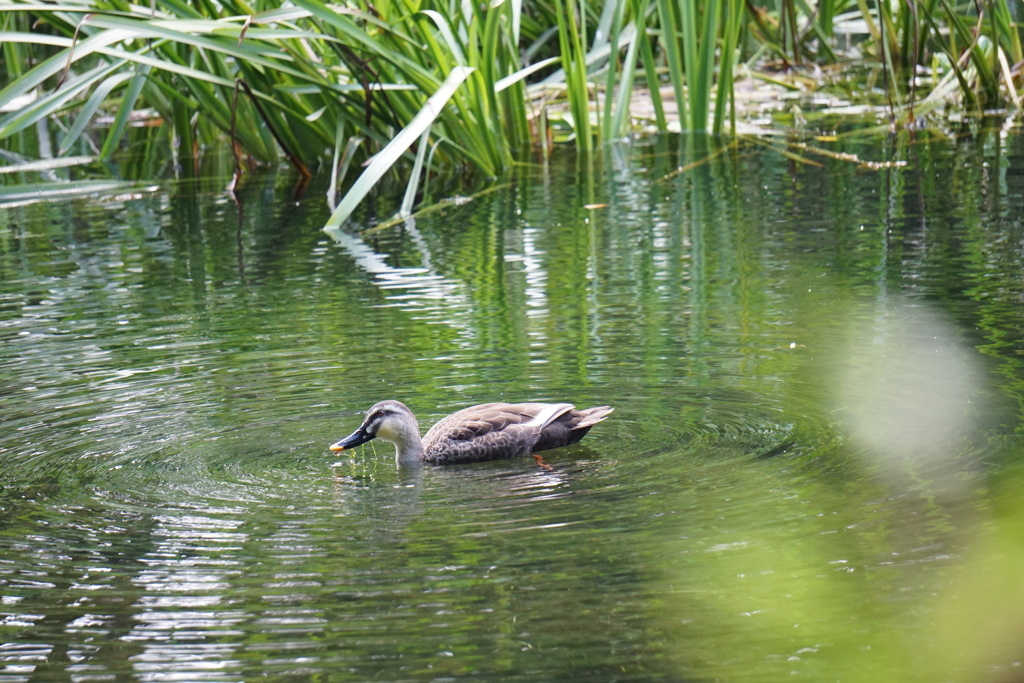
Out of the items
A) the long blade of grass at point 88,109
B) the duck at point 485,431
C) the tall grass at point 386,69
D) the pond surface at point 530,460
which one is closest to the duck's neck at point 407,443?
the duck at point 485,431

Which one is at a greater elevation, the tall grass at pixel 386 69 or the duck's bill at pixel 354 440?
the tall grass at pixel 386 69

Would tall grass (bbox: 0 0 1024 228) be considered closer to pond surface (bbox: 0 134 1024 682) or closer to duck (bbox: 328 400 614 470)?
pond surface (bbox: 0 134 1024 682)

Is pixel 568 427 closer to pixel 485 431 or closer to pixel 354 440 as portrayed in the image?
pixel 485 431

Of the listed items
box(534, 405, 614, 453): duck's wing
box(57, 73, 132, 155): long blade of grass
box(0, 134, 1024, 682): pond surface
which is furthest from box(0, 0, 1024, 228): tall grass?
box(534, 405, 614, 453): duck's wing

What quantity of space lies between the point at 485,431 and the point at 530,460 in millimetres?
226

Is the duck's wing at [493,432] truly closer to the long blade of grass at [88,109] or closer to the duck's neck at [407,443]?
the duck's neck at [407,443]

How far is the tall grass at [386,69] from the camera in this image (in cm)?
874

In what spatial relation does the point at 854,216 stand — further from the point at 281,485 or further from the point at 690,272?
the point at 281,485

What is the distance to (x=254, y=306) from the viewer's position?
7371 millimetres

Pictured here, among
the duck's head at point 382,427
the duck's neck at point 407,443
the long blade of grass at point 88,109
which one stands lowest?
the duck's neck at point 407,443

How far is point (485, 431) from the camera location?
5.13 m

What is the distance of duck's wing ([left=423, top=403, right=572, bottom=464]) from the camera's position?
5113 mm

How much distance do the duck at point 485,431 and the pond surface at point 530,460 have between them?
0.09m

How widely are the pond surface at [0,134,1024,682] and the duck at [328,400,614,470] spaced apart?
0.09 metres
